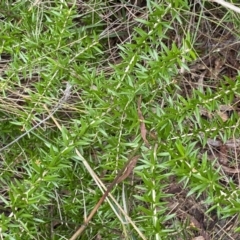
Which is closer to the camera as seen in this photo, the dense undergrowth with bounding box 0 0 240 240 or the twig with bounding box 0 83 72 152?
the dense undergrowth with bounding box 0 0 240 240

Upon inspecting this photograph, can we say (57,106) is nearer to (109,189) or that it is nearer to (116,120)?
(116,120)

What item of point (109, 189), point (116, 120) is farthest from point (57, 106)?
point (109, 189)

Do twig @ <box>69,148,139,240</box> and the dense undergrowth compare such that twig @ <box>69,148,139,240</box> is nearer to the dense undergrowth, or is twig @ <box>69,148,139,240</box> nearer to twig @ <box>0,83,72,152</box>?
the dense undergrowth

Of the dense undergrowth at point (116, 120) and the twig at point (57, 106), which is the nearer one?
the dense undergrowth at point (116, 120)

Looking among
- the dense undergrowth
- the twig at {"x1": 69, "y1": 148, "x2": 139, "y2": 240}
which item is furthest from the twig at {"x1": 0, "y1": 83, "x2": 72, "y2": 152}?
the twig at {"x1": 69, "y1": 148, "x2": 139, "y2": 240}

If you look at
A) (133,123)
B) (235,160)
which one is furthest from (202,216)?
(133,123)

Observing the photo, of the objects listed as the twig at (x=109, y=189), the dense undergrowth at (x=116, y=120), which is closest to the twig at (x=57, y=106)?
the dense undergrowth at (x=116, y=120)

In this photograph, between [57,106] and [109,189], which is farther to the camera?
[57,106]

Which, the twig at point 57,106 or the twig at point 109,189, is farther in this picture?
the twig at point 57,106

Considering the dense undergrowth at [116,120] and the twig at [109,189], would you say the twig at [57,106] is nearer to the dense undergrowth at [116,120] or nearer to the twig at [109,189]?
the dense undergrowth at [116,120]
